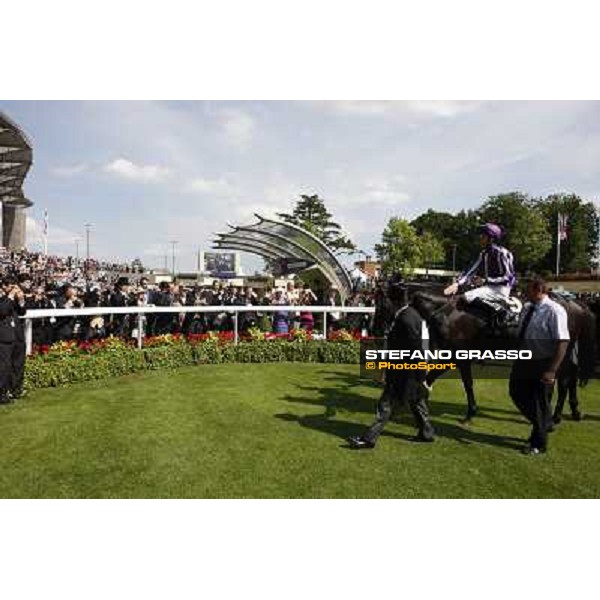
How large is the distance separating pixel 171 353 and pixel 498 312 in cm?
543

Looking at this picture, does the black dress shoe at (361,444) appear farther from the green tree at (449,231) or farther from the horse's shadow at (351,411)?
the green tree at (449,231)

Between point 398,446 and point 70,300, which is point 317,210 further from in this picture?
point 398,446

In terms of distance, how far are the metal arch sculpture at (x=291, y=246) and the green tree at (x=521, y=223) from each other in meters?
8.88

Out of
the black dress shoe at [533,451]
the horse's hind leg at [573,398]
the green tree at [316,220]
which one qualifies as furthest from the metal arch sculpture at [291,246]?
the black dress shoe at [533,451]

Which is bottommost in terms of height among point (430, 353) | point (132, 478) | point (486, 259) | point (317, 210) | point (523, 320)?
point (132, 478)

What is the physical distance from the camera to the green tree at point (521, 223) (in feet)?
25.3

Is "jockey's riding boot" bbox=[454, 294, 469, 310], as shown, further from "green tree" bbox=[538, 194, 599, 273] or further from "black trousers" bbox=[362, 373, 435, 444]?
"green tree" bbox=[538, 194, 599, 273]

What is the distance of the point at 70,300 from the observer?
9.18 metres

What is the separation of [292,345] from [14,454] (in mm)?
5901

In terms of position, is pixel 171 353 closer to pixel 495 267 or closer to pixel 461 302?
pixel 461 302

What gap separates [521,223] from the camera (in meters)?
9.96
